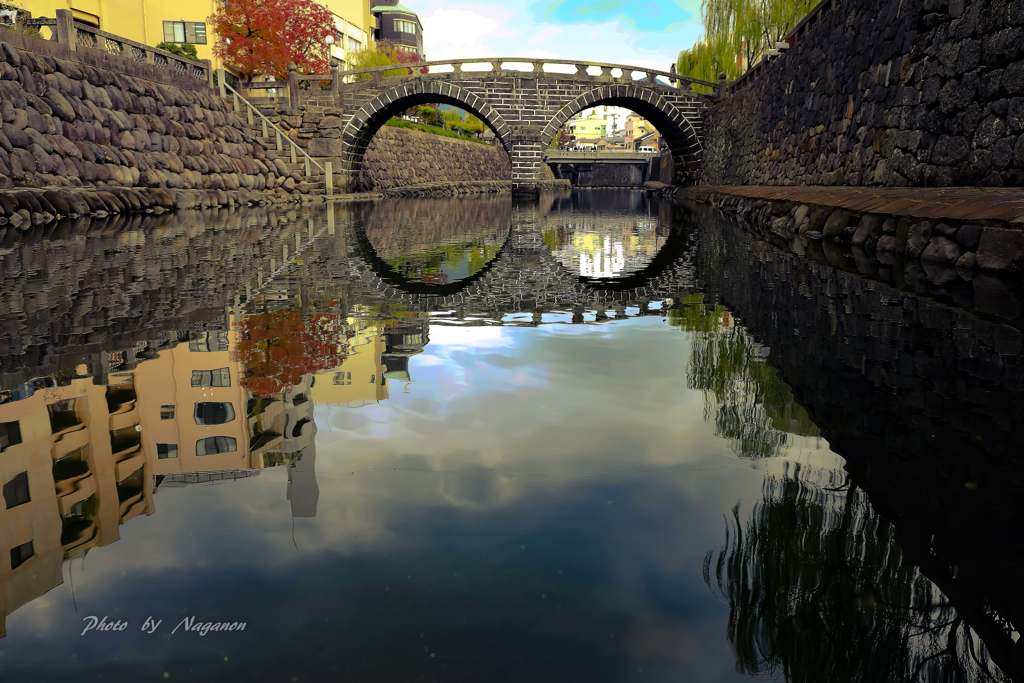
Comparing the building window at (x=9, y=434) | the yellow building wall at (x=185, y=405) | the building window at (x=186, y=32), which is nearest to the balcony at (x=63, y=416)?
the building window at (x=9, y=434)

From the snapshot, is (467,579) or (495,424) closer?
(467,579)

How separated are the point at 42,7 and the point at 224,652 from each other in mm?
38715

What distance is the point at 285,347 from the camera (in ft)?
15.2

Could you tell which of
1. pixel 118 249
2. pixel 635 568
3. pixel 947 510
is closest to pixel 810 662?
pixel 635 568

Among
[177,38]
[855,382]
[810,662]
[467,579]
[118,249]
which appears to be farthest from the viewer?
[177,38]

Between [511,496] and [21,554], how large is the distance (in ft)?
4.09

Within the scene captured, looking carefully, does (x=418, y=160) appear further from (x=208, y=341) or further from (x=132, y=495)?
(x=132, y=495)

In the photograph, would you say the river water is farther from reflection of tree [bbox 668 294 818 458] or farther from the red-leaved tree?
the red-leaved tree

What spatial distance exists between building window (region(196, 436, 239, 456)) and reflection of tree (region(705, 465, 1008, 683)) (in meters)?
1.66

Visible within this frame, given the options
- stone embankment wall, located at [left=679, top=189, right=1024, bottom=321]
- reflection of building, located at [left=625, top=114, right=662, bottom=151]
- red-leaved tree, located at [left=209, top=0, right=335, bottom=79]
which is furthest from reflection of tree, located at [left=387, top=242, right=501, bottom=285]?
reflection of building, located at [left=625, top=114, right=662, bottom=151]

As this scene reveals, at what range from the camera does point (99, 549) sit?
6.69 feet

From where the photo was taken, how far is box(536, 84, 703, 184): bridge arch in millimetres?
38406

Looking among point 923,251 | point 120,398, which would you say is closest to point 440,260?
point 923,251

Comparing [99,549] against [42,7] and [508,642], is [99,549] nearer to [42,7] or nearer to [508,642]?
[508,642]
